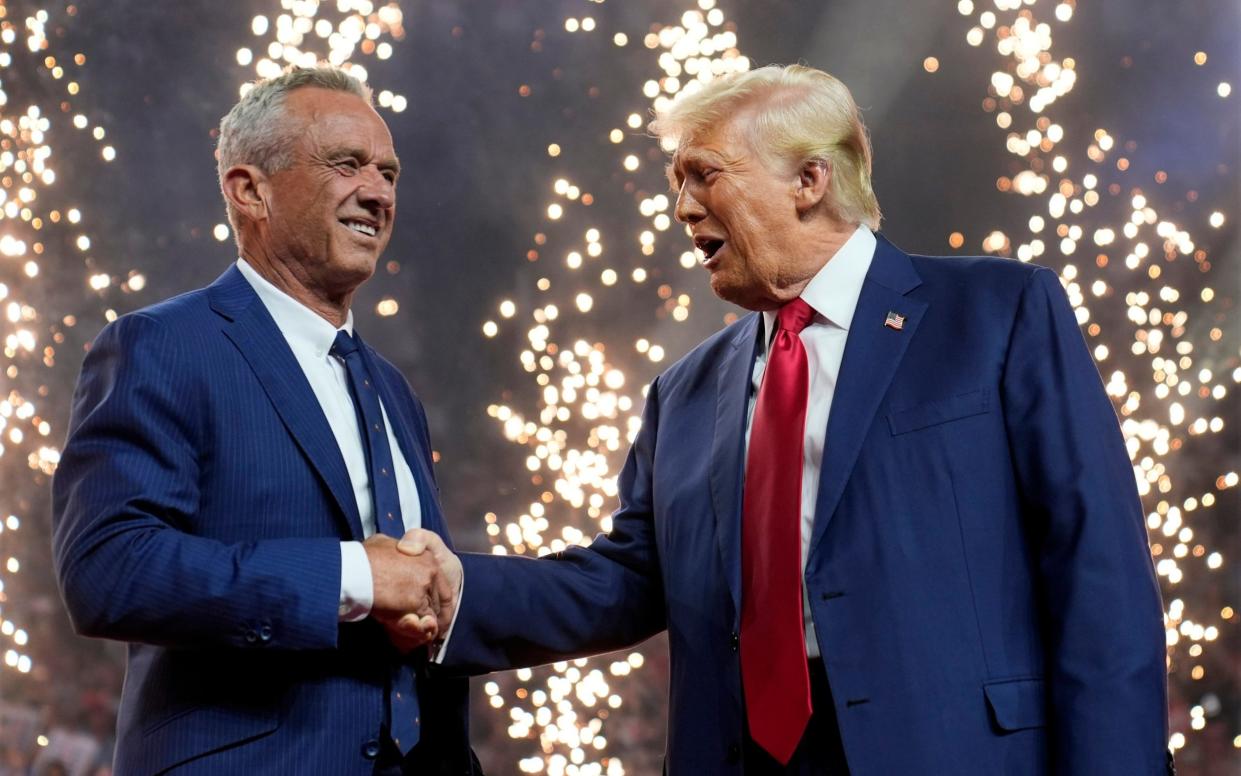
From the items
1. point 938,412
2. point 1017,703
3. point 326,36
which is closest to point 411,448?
point 938,412

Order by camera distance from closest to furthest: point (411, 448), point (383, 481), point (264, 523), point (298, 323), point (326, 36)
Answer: point (264, 523) < point (383, 481) < point (298, 323) < point (411, 448) < point (326, 36)

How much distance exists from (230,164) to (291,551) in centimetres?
77

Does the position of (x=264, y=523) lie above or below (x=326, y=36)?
below

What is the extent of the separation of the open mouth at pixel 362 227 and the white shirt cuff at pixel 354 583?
604 mm

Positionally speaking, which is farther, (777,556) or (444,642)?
(444,642)

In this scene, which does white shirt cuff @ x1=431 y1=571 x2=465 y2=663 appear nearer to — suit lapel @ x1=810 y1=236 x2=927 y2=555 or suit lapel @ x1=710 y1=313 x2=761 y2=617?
suit lapel @ x1=710 y1=313 x2=761 y2=617

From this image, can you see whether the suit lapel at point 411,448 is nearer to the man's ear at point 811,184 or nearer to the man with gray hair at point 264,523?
A: the man with gray hair at point 264,523

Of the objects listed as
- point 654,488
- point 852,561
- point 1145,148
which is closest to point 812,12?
point 1145,148

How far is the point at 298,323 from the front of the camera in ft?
6.47

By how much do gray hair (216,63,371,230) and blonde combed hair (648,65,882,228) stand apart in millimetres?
677

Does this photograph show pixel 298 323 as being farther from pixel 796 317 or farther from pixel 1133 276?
pixel 1133 276

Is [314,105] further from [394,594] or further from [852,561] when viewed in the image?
[852,561]

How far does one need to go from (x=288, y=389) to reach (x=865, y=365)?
2.88 feet

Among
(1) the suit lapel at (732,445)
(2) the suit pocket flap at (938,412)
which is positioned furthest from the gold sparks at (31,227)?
(2) the suit pocket flap at (938,412)
